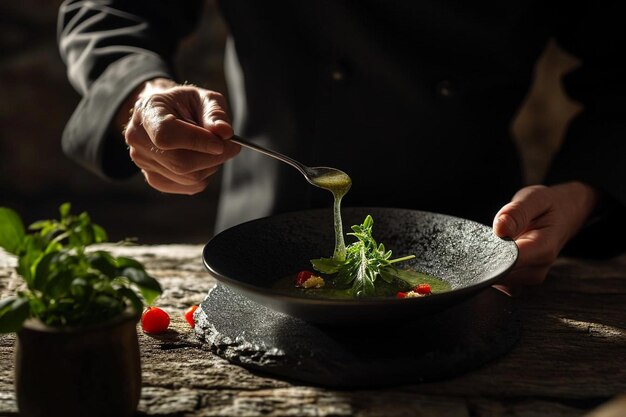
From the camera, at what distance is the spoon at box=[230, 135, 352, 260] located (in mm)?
1396

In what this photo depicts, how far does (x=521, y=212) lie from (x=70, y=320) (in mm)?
871

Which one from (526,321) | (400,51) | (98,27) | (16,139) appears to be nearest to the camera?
(526,321)

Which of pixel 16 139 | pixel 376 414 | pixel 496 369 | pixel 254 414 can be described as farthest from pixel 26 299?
pixel 16 139

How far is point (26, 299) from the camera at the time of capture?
0.90m

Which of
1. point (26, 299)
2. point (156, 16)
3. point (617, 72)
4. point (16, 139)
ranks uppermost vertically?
point (156, 16)

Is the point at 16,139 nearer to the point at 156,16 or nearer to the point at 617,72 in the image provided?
the point at 156,16

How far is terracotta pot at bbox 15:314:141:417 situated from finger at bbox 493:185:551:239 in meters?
0.70

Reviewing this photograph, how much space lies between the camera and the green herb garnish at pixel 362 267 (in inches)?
49.8

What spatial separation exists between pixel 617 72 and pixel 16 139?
3.06 meters

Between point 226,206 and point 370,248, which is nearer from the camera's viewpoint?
point 370,248

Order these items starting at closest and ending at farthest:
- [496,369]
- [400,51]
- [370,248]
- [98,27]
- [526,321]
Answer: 1. [496,369]
2. [526,321]
3. [370,248]
4. [400,51]
5. [98,27]

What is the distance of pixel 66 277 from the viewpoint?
2.89ft

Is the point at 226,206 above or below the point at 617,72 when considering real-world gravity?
below

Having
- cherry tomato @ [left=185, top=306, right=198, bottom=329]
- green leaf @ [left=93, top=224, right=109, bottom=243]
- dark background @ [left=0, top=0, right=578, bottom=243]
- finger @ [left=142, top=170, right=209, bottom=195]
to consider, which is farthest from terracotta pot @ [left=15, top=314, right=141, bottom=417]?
dark background @ [left=0, top=0, right=578, bottom=243]
